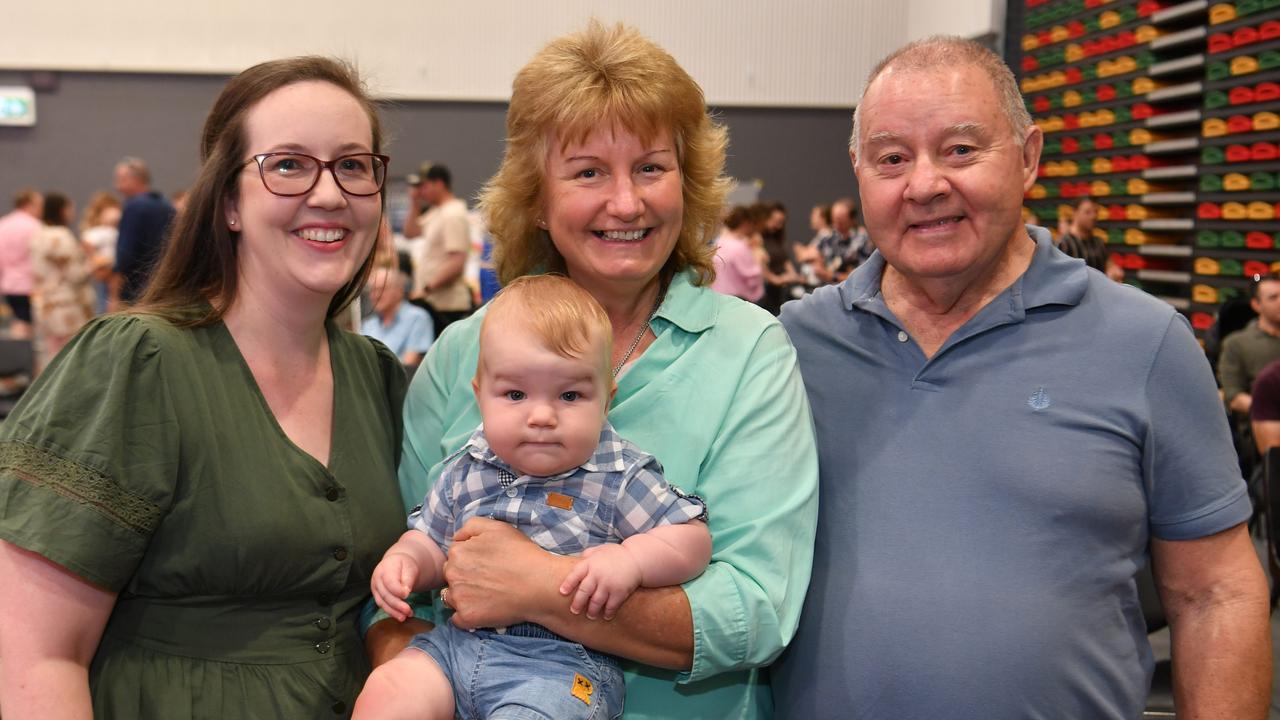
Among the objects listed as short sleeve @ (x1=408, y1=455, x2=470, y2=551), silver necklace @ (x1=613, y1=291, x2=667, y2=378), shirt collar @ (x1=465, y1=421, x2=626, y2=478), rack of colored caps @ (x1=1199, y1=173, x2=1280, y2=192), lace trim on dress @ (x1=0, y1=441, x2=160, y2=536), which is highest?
silver necklace @ (x1=613, y1=291, x2=667, y2=378)

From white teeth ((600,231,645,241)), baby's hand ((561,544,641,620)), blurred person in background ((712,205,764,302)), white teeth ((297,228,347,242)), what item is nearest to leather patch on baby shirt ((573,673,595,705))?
baby's hand ((561,544,641,620))

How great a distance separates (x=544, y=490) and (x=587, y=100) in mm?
673

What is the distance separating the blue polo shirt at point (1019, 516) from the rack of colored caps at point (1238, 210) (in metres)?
6.55

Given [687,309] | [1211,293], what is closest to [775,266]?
[1211,293]

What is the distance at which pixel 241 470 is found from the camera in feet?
5.71

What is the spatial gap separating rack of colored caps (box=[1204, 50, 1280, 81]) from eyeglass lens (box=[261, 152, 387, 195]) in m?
7.48

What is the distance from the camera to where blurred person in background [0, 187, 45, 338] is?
10.8 m

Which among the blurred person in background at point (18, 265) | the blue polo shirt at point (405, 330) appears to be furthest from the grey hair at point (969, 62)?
the blurred person in background at point (18, 265)

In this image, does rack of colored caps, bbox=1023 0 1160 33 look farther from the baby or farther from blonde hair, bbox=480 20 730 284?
the baby

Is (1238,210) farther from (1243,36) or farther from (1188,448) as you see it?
(1188,448)

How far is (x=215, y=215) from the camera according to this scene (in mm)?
1847

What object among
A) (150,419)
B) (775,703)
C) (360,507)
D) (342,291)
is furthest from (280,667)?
(775,703)

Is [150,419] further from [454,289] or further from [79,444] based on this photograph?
[454,289]

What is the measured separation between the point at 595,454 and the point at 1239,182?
771 centimetres
